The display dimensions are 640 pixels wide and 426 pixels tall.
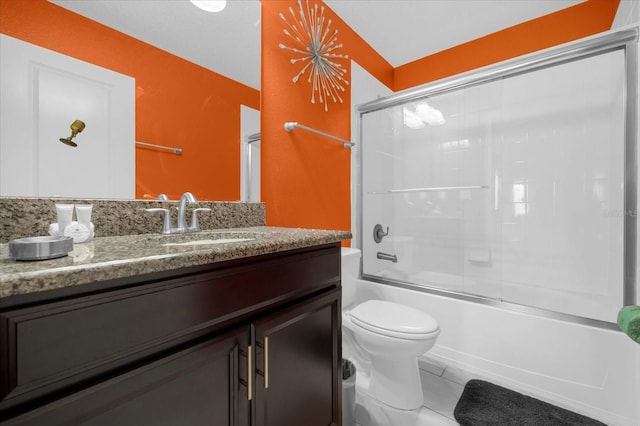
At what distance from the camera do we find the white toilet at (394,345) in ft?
4.32

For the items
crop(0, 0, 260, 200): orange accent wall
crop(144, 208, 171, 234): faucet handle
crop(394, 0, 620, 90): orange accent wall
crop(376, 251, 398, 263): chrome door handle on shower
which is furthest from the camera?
crop(376, 251, 398, 263): chrome door handle on shower

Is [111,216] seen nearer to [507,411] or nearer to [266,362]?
[266,362]

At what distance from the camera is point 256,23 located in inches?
60.1

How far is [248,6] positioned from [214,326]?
5.23 ft

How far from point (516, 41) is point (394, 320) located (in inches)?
99.6

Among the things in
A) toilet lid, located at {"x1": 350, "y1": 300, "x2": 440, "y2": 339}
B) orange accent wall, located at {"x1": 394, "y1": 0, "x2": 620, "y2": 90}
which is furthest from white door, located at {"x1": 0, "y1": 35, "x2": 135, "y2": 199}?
orange accent wall, located at {"x1": 394, "y1": 0, "x2": 620, "y2": 90}

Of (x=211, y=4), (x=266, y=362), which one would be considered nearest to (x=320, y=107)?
(x=211, y=4)

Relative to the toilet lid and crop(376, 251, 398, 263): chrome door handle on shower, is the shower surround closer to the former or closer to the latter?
crop(376, 251, 398, 263): chrome door handle on shower

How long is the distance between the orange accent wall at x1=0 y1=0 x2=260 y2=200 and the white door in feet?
0.13

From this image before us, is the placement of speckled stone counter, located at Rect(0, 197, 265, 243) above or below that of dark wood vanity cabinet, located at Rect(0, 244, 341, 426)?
above

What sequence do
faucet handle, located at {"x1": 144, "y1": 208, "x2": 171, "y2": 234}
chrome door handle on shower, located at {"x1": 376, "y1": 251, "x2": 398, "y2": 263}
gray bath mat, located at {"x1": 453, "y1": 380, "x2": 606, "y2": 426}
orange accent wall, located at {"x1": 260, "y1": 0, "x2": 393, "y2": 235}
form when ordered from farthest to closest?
chrome door handle on shower, located at {"x1": 376, "y1": 251, "x2": 398, "y2": 263}
orange accent wall, located at {"x1": 260, "y1": 0, "x2": 393, "y2": 235}
gray bath mat, located at {"x1": 453, "y1": 380, "x2": 606, "y2": 426}
faucet handle, located at {"x1": 144, "y1": 208, "x2": 171, "y2": 234}

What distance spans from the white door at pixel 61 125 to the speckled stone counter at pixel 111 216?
0.11 feet

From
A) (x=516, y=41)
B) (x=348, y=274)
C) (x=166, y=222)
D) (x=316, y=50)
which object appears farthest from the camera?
(x=516, y=41)

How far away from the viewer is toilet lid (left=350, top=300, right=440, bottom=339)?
4.32ft
